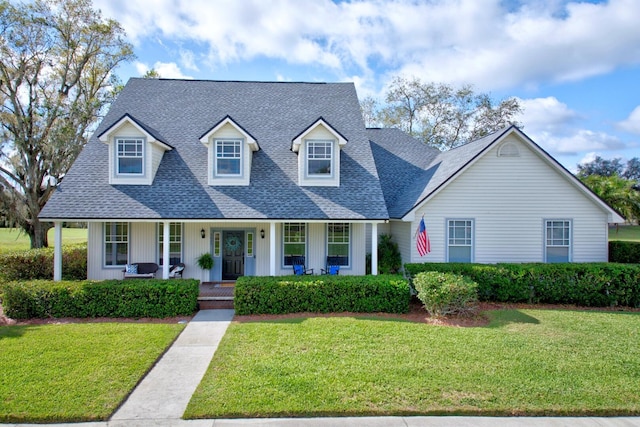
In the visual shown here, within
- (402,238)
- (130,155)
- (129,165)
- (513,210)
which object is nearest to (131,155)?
(130,155)

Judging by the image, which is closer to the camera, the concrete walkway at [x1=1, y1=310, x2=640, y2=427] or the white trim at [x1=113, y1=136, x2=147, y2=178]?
the concrete walkway at [x1=1, y1=310, x2=640, y2=427]

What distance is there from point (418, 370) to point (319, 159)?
8887 millimetres

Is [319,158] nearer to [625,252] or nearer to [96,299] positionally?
[96,299]

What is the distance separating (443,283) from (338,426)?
6.07 meters

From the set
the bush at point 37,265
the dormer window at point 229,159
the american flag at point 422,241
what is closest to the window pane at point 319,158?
the dormer window at point 229,159

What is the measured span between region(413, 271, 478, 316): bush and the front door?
7058 mm

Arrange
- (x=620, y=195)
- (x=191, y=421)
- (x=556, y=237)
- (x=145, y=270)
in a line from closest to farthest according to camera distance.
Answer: (x=191, y=421) → (x=145, y=270) → (x=556, y=237) → (x=620, y=195)

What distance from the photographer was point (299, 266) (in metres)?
13.5

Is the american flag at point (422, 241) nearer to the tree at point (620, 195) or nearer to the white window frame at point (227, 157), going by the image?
the white window frame at point (227, 157)

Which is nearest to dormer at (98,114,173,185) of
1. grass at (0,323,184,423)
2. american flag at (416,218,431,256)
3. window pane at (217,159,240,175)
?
window pane at (217,159,240,175)

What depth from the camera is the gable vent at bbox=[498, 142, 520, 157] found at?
13438mm

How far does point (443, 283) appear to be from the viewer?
10.1 m

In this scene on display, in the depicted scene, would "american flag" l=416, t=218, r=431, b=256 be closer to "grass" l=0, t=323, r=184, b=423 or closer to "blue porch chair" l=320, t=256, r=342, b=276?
"blue porch chair" l=320, t=256, r=342, b=276

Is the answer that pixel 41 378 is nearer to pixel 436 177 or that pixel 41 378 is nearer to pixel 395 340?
pixel 395 340
